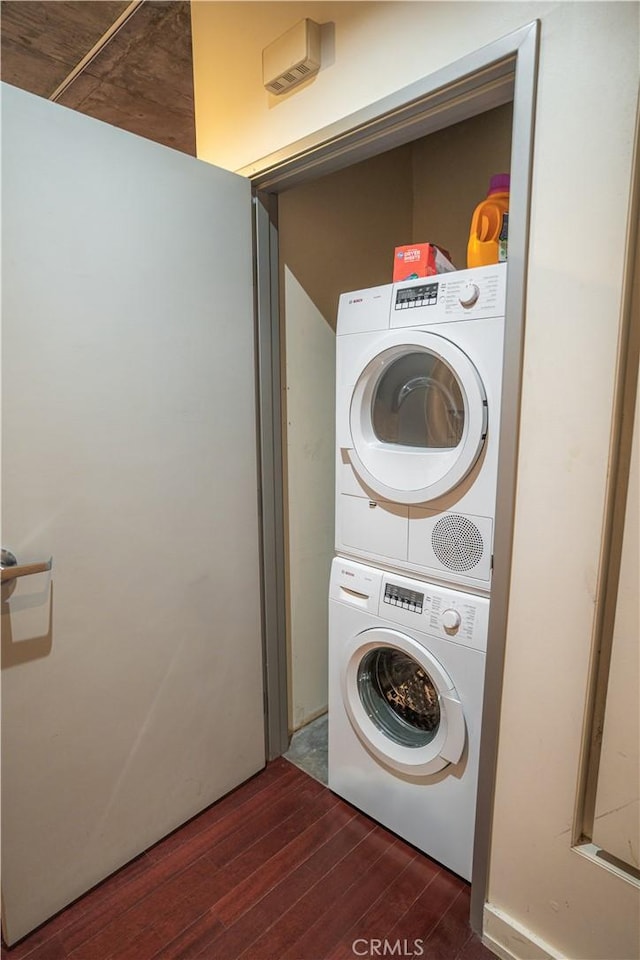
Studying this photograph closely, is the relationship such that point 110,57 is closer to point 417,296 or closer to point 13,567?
point 417,296

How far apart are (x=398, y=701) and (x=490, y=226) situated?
147 centimetres

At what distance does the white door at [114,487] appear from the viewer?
1.17 m

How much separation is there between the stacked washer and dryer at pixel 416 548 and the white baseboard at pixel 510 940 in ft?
0.46

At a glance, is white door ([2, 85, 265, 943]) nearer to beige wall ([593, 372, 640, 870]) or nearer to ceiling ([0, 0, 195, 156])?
ceiling ([0, 0, 195, 156])

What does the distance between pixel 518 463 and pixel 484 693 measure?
60 centimetres

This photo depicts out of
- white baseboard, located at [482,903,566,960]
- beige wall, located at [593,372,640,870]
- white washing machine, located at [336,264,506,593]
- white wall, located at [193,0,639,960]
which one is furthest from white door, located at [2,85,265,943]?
beige wall, located at [593,372,640,870]

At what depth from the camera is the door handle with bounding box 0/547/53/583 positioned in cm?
116

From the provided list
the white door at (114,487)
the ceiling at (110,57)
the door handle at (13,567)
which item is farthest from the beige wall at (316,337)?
the door handle at (13,567)

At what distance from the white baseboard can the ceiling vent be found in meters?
2.32

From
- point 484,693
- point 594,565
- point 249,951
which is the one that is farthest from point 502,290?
point 249,951

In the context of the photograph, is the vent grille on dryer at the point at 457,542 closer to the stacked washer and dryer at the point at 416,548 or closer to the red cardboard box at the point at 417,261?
the stacked washer and dryer at the point at 416,548

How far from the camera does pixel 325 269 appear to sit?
1.97 m

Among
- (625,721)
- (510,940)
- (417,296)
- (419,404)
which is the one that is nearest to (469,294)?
(417,296)

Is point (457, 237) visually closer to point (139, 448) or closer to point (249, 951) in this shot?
point (139, 448)
